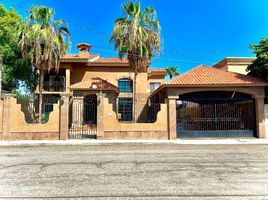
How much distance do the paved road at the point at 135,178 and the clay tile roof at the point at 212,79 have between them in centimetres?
934

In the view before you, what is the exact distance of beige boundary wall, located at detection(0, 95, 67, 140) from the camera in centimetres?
1809

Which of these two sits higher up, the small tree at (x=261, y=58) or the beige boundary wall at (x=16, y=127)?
the small tree at (x=261, y=58)

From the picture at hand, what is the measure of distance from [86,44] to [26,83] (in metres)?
8.06

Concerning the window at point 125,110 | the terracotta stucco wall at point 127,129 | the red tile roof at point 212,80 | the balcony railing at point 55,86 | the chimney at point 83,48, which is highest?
the chimney at point 83,48

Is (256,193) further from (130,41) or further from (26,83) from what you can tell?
(26,83)

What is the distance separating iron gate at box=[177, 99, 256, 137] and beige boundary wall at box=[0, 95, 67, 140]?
8.79 meters

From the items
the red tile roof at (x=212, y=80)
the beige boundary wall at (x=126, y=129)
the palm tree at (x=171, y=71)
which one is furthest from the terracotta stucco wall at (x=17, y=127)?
the palm tree at (x=171, y=71)

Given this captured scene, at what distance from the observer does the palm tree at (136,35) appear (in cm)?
2036

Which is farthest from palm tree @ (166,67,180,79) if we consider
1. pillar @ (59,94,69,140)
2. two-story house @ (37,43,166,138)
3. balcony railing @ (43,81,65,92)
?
pillar @ (59,94,69,140)

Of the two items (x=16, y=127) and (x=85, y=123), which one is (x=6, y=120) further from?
(x=85, y=123)

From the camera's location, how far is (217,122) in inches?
786

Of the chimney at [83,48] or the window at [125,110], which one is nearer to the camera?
the window at [125,110]

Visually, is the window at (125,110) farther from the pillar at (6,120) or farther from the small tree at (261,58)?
the small tree at (261,58)

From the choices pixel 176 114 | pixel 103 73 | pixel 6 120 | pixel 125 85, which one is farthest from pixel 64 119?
pixel 125 85
